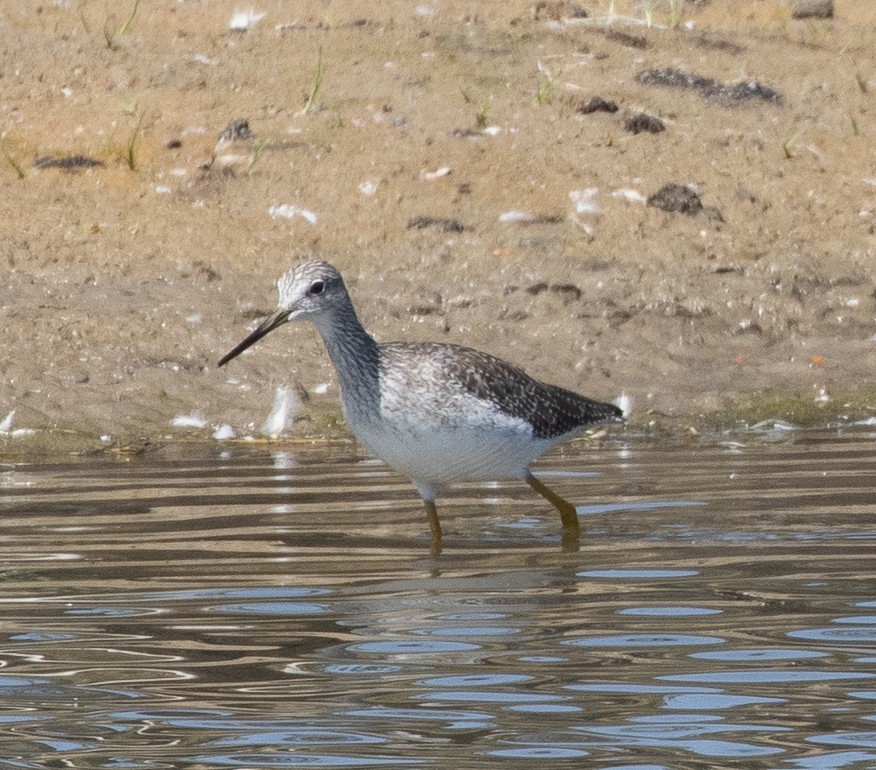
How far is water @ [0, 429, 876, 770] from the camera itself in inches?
187

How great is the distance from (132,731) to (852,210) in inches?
422

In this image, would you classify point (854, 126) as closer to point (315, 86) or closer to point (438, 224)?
point (438, 224)

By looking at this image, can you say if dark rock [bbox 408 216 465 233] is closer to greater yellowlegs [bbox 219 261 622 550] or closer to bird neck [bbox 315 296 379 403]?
greater yellowlegs [bbox 219 261 622 550]

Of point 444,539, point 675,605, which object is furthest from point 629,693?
point 444,539

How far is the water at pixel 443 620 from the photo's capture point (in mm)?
4746

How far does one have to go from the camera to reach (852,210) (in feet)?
47.9

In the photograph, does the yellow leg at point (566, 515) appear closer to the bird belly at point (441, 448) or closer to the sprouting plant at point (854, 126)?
the bird belly at point (441, 448)

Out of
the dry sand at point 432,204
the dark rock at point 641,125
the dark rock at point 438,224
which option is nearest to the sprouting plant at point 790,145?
the dry sand at point 432,204

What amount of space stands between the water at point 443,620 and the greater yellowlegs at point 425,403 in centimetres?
29

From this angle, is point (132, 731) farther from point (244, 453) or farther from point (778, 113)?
point (778, 113)

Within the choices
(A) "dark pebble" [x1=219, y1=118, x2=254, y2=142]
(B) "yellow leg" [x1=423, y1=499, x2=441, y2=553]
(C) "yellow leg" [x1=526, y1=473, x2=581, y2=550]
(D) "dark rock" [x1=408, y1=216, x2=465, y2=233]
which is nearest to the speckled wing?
(C) "yellow leg" [x1=526, y1=473, x2=581, y2=550]

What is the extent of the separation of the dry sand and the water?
2198mm

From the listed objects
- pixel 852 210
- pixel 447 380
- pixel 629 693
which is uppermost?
pixel 852 210

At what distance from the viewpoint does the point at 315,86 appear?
15055 mm
